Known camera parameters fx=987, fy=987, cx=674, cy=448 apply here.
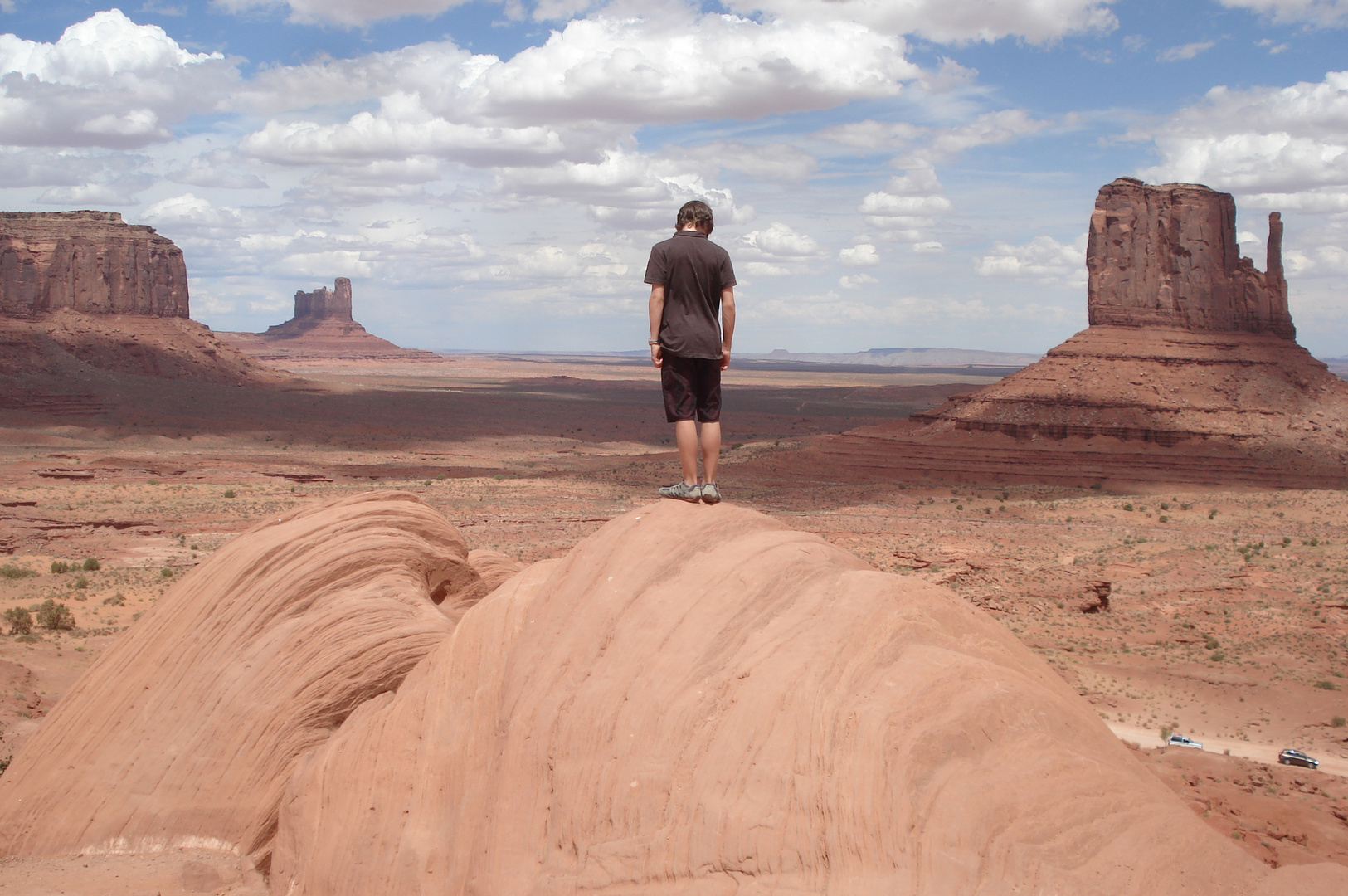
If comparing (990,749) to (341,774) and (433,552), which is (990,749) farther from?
(433,552)

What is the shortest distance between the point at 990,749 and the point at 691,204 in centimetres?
417

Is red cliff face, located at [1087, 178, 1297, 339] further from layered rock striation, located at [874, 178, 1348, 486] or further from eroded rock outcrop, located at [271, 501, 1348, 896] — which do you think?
eroded rock outcrop, located at [271, 501, 1348, 896]

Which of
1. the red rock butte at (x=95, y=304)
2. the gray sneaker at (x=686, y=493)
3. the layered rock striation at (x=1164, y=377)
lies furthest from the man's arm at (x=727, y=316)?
the red rock butte at (x=95, y=304)

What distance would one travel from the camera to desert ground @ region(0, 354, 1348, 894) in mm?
11578

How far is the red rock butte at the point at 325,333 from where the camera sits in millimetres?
185750

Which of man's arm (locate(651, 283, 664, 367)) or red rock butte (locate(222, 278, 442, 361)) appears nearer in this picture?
man's arm (locate(651, 283, 664, 367))

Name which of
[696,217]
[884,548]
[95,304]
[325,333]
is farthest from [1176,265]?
[325,333]

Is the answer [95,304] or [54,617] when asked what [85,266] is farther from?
[54,617]

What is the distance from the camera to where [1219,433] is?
47.3 metres

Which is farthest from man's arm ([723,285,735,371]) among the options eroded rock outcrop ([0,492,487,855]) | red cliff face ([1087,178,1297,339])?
red cliff face ([1087,178,1297,339])

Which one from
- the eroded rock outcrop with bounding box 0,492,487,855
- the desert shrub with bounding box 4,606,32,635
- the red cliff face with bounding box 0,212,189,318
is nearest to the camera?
the eroded rock outcrop with bounding box 0,492,487,855

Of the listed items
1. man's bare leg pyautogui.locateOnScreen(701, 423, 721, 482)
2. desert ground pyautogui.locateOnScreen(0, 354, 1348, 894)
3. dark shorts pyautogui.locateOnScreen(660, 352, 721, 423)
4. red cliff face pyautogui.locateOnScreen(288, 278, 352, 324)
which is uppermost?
red cliff face pyautogui.locateOnScreen(288, 278, 352, 324)

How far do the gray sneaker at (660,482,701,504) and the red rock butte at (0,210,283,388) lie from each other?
7381 centimetres

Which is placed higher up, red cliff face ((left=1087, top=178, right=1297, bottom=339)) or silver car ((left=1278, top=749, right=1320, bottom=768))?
red cliff face ((left=1087, top=178, right=1297, bottom=339))
